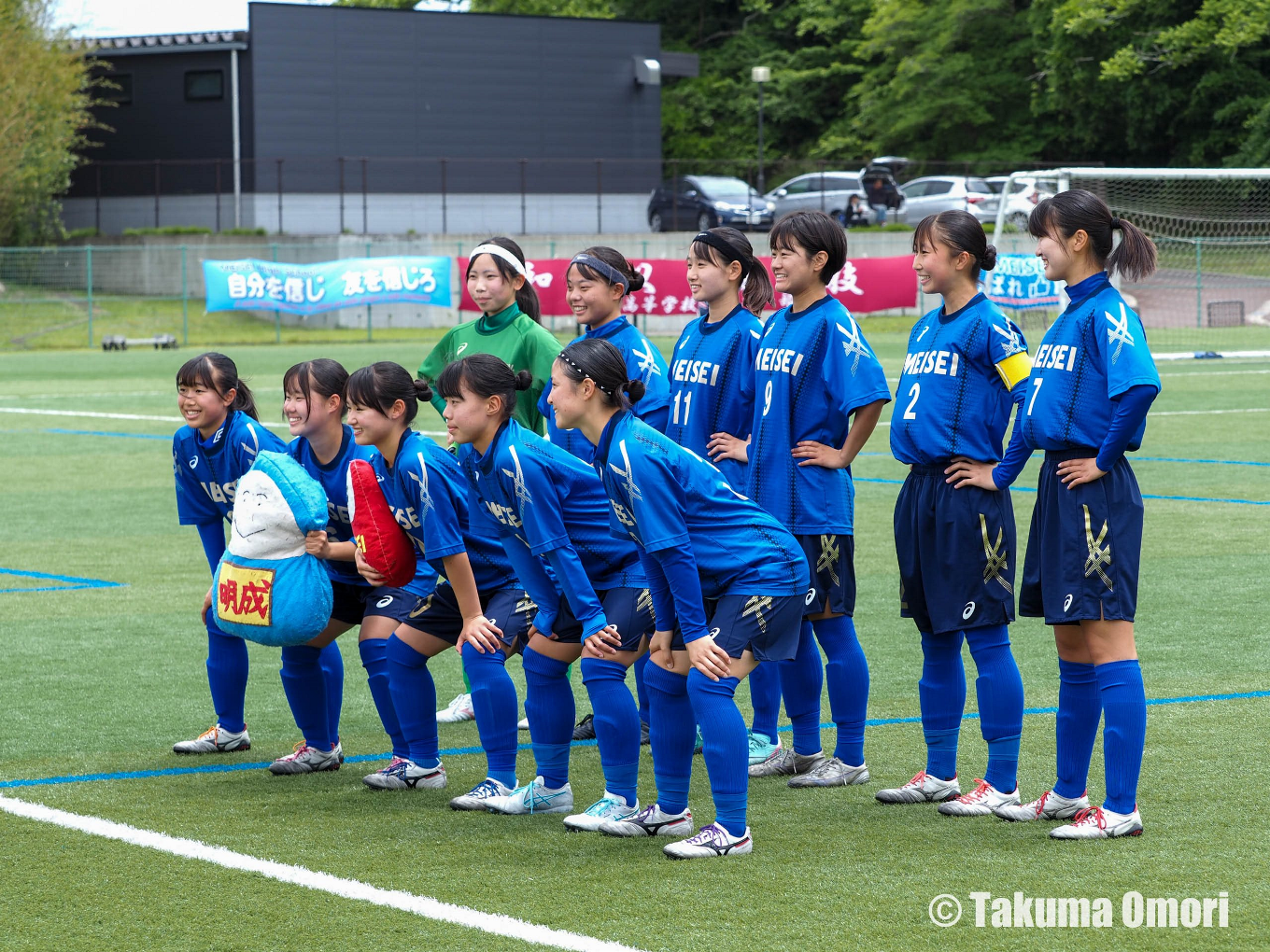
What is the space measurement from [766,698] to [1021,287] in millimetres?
20374

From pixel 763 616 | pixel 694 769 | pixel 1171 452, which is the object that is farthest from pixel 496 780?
pixel 1171 452

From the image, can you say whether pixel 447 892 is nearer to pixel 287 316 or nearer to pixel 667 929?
pixel 667 929

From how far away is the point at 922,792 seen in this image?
5.39 metres

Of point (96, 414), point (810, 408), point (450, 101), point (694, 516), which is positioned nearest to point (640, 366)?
point (810, 408)

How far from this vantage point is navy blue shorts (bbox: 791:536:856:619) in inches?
224

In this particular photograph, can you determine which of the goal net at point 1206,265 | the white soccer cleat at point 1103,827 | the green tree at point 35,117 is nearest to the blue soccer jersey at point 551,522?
the white soccer cleat at point 1103,827

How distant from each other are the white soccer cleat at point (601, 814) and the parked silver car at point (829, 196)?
39987mm

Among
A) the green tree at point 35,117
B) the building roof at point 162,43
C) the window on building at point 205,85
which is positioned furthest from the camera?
the window on building at point 205,85

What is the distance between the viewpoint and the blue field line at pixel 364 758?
18.9 ft

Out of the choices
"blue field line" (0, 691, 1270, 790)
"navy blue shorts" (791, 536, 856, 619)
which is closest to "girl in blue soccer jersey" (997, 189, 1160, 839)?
"navy blue shorts" (791, 536, 856, 619)

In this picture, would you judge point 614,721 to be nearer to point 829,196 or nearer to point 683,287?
point 683,287

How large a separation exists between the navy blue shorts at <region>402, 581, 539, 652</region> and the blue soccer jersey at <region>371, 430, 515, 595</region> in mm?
54

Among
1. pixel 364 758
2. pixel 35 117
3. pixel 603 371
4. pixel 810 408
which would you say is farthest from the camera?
pixel 35 117

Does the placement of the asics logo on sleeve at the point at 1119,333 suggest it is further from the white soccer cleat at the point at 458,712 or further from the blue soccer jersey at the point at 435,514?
the white soccer cleat at the point at 458,712
